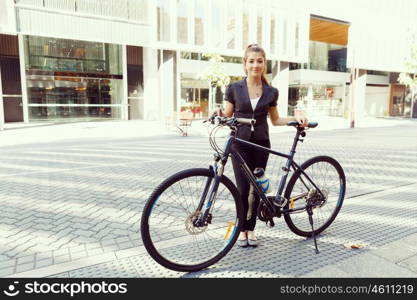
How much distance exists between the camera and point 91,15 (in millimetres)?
19406

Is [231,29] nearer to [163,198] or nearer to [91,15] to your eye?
[91,15]

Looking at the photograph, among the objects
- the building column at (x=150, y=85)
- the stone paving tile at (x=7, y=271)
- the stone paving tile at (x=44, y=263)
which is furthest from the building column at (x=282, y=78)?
the stone paving tile at (x=7, y=271)

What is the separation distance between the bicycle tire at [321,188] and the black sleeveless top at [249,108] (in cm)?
63

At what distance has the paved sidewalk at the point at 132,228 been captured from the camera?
9.97ft

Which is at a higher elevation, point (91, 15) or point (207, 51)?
point (91, 15)

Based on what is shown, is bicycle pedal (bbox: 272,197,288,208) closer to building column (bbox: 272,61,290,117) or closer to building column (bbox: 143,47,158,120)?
building column (bbox: 143,47,158,120)

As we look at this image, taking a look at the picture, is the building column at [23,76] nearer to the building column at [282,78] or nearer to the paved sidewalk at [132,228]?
the paved sidewalk at [132,228]

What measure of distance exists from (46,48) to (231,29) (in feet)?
42.5

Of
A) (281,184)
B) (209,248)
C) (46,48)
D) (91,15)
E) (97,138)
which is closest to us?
(209,248)

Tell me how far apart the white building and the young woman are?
14.5 meters

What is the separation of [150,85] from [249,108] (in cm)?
2226

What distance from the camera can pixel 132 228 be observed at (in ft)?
13.3

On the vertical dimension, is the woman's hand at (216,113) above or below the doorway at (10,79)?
below

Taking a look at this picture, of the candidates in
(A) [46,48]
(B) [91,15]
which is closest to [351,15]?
(B) [91,15]
